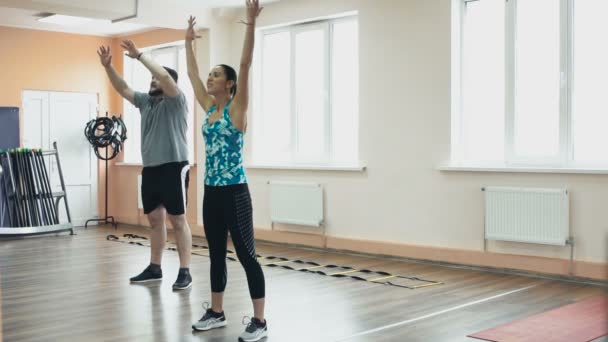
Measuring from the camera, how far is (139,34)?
31.5 ft

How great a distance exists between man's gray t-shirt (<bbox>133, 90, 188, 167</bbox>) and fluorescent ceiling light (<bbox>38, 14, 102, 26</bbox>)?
4.12 meters

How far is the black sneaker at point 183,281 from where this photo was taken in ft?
16.1

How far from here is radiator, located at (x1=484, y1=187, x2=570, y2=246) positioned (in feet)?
17.7

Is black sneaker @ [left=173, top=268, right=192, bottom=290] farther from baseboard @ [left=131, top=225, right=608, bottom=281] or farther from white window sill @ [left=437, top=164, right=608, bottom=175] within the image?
white window sill @ [left=437, top=164, right=608, bottom=175]

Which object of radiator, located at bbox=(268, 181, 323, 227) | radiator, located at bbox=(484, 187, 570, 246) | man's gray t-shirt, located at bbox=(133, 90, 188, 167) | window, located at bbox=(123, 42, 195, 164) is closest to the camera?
man's gray t-shirt, located at bbox=(133, 90, 188, 167)

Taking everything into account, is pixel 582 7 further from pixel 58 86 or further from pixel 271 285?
pixel 58 86

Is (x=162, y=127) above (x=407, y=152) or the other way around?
above

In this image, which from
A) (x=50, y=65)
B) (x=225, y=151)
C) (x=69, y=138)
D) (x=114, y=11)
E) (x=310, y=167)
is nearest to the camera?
(x=225, y=151)

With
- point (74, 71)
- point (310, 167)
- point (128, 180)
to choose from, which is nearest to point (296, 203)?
point (310, 167)

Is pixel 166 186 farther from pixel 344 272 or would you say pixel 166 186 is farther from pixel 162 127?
pixel 344 272

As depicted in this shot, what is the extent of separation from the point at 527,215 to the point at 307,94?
293 centimetres

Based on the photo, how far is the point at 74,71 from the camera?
9531 millimetres

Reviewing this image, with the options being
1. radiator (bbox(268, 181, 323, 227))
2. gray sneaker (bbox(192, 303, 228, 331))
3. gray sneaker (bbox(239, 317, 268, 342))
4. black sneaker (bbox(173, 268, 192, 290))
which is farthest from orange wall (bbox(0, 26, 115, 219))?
gray sneaker (bbox(239, 317, 268, 342))

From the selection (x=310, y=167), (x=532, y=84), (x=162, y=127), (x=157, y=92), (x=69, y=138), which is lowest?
(x=310, y=167)
